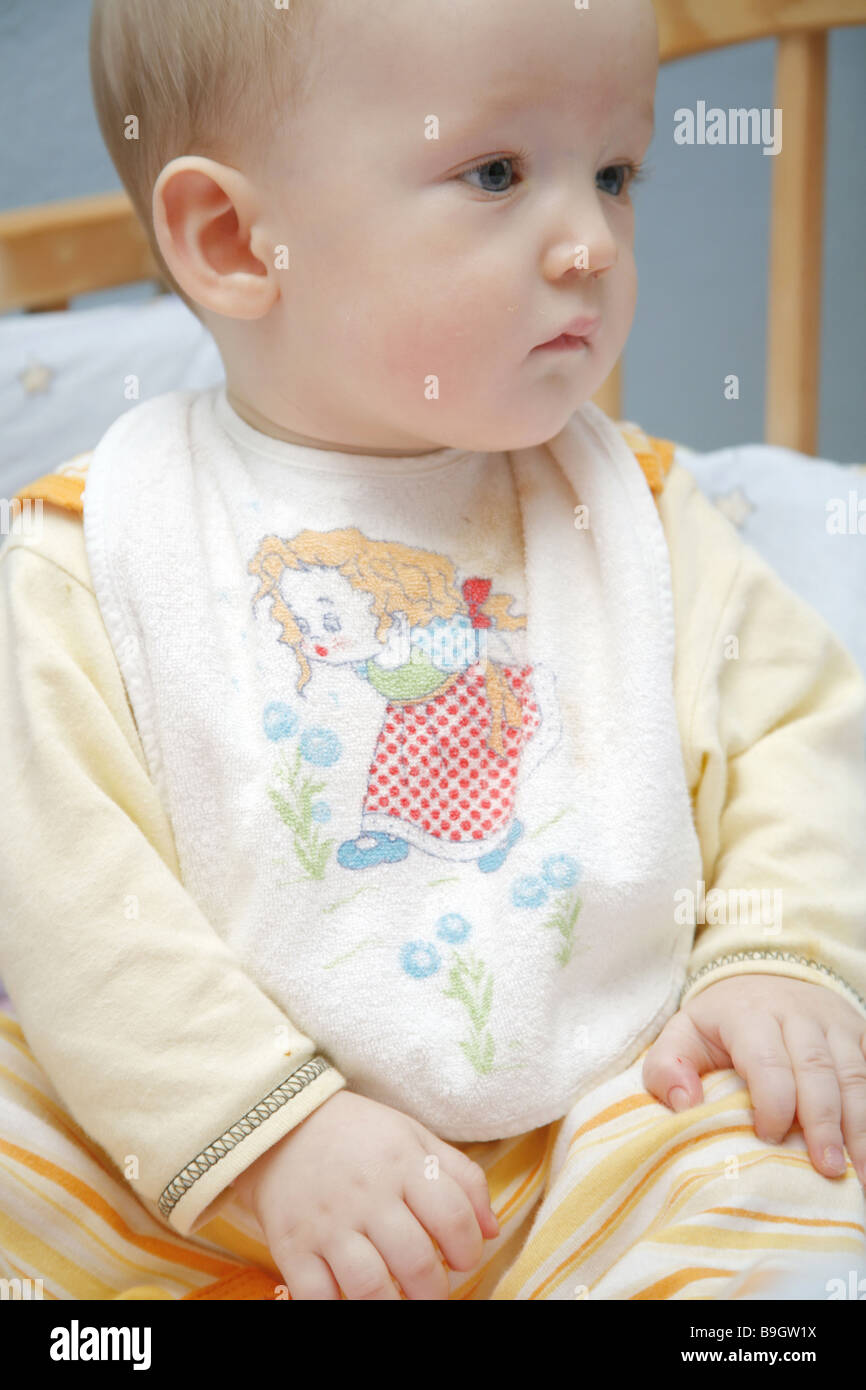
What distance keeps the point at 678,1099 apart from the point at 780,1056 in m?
0.06

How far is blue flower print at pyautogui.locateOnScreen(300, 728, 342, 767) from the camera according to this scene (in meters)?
0.77

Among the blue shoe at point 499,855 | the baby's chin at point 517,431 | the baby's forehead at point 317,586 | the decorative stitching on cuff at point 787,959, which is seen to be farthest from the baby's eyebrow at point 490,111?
the decorative stitching on cuff at point 787,959

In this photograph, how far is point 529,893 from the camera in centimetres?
77

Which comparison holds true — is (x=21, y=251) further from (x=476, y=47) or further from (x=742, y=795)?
(x=742, y=795)

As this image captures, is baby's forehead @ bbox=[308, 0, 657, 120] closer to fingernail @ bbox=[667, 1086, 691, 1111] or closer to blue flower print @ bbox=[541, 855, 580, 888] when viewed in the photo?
blue flower print @ bbox=[541, 855, 580, 888]

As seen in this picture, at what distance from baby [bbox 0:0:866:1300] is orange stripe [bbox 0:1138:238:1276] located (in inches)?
1.2

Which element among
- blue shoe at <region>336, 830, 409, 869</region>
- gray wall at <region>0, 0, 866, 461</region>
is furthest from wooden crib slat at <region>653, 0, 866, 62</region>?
blue shoe at <region>336, 830, 409, 869</region>

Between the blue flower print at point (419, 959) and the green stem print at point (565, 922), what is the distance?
2.6 inches

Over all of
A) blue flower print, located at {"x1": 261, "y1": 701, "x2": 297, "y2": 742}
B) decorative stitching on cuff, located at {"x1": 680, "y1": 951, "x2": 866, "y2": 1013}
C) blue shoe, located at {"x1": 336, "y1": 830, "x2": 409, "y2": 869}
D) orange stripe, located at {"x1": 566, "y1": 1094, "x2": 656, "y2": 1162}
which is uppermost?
blue flower print, located at {"x1": 261, "y1": 701, "x2": 297, "y2": 742}

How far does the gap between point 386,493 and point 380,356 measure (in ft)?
0.34

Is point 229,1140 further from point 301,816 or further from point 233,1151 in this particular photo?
point 301,816

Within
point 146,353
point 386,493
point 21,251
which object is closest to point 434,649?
point 386,493

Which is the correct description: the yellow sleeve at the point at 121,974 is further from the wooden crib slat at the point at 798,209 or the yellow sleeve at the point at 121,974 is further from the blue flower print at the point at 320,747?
the wooden crib slat at the point at 798,209

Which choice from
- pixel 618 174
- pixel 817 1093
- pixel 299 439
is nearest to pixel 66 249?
pixel 299 439
